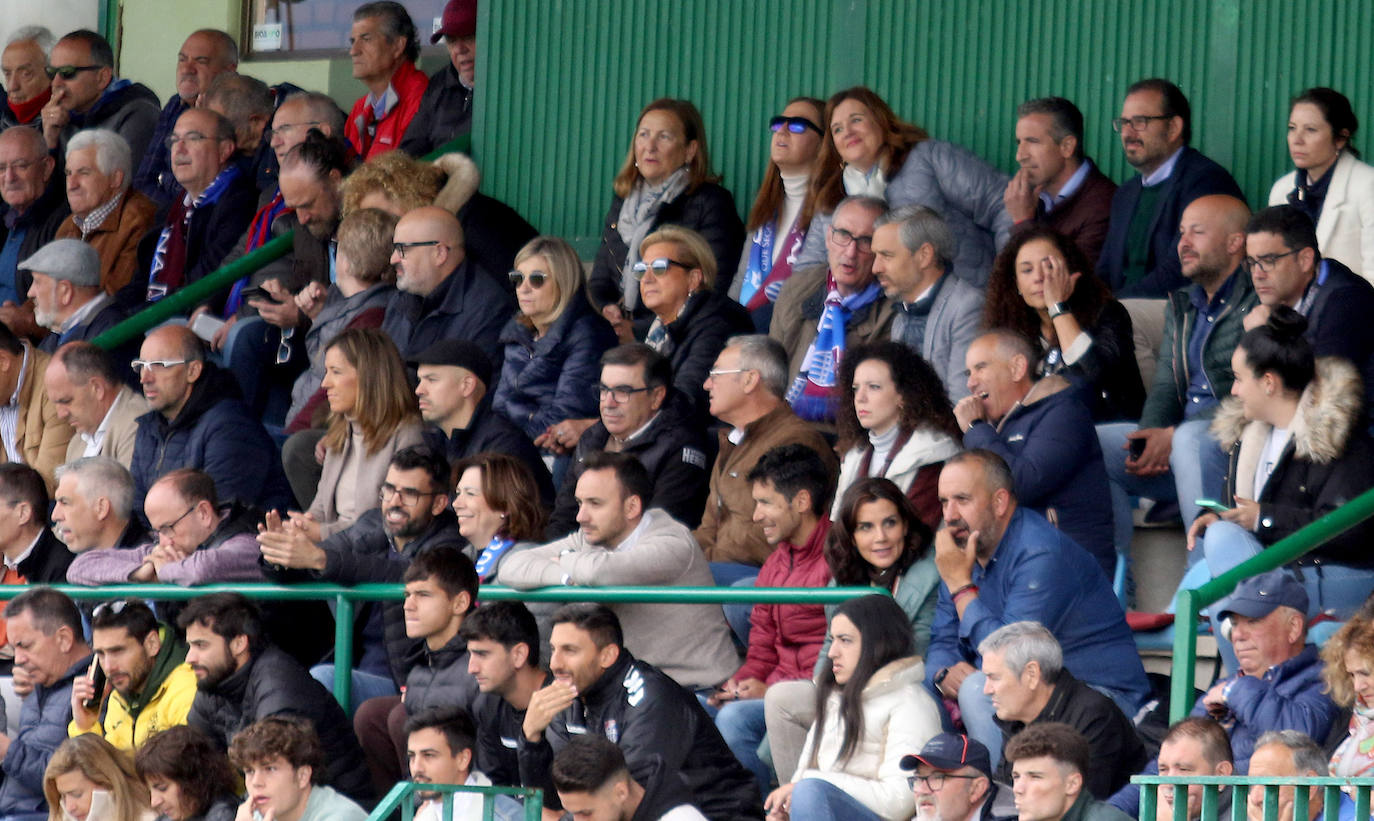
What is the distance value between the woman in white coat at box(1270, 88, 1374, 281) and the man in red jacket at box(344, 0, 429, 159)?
4804 mm

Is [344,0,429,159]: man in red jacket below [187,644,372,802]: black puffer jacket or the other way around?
the other way around

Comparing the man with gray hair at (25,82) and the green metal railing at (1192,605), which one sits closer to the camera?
the green metal railing at (1192,605)

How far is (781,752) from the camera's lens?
7.37 metres

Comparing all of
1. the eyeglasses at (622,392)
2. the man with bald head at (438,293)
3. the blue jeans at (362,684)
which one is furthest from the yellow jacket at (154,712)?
the man with bald head at (438,293)

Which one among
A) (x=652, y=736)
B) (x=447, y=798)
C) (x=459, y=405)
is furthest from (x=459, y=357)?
(x=447, y=798)

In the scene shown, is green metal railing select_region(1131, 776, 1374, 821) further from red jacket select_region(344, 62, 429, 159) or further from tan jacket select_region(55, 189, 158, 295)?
tan jacket select_region(55, 189, 158, 295)

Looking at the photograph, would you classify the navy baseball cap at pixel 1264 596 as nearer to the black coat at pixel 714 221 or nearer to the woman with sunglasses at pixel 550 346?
the woman with sunglasses at pixel 550 346

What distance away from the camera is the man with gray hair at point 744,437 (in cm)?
850

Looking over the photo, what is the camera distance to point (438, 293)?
33.5ft

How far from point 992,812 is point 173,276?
253 inches

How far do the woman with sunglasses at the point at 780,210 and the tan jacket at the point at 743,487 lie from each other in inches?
51.0

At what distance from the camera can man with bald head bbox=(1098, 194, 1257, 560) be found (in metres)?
8.45

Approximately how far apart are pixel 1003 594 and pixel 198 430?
382 cm

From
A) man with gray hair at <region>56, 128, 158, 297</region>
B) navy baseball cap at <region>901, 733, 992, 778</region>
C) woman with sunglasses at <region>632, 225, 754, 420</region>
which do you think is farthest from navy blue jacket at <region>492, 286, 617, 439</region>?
navy baseball cap at <region>901, 733, 992, 778</region>
